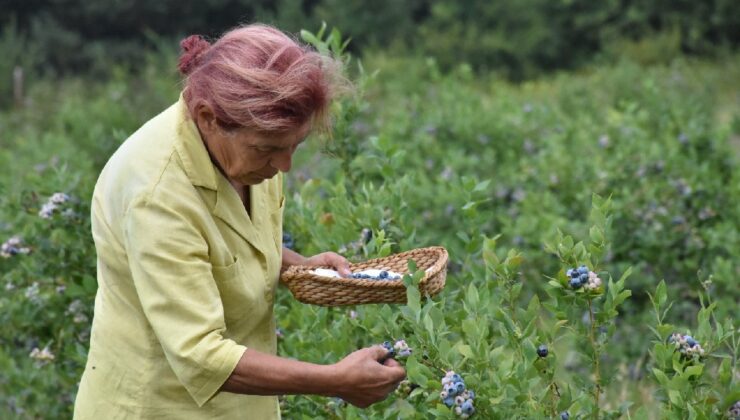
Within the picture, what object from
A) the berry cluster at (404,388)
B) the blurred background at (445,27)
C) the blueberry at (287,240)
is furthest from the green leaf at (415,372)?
the blurred background at (445,27)

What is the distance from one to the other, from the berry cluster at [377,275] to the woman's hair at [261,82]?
16.5 inches

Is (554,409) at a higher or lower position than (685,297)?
higher

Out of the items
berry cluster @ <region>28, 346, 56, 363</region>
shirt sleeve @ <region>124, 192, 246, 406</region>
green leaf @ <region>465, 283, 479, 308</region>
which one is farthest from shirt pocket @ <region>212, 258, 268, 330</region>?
berry cluster @ <region>28, 346, 56, 363</region>

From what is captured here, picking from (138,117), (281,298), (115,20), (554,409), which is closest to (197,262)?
(554,409)

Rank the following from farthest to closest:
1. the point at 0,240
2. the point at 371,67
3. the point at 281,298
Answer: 1. the point at 371,67
2. the point at 0,240
3. the point at 281,298

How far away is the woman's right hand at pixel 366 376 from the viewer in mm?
2129

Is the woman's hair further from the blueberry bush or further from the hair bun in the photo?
the blueberry bush

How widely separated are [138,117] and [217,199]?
930 centimetres

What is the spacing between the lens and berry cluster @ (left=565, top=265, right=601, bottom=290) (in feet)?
7.45

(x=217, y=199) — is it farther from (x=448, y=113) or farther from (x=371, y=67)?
(x=371, y=67)

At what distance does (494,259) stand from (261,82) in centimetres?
71

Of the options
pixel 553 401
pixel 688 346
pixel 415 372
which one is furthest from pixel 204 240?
pixel 688 346

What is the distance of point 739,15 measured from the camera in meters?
21.4

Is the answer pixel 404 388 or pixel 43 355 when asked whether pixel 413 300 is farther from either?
pixel 43 355
